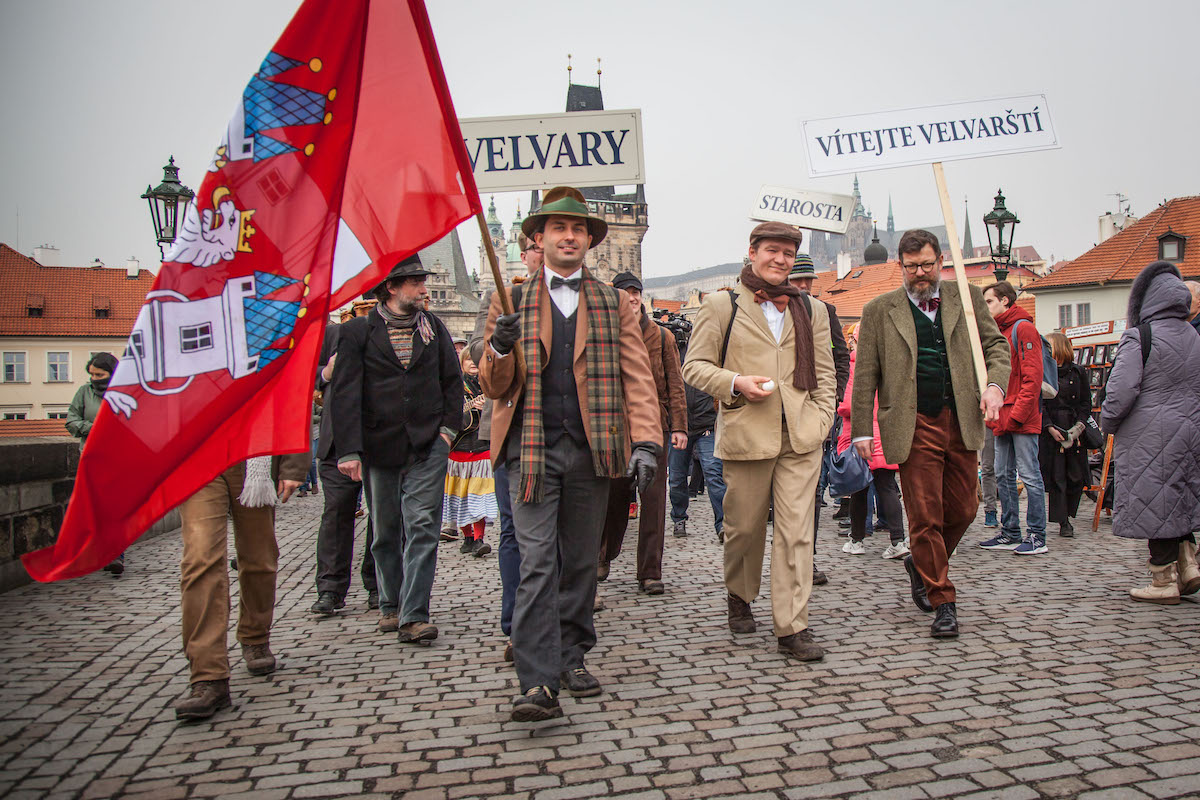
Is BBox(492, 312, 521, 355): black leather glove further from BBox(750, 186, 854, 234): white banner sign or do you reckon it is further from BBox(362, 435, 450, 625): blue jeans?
BBox(750, 186, 854, 234): white banner sign

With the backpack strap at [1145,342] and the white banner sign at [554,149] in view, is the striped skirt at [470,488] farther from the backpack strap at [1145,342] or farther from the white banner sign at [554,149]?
the backpack strap at [1145,342]

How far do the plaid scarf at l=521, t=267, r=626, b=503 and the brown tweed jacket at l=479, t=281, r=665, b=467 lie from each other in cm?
3

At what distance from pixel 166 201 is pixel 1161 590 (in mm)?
12756

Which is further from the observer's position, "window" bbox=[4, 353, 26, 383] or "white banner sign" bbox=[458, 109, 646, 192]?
"window" bbox=[4, 353, 26, 383]

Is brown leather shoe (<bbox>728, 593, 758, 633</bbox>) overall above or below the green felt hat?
below

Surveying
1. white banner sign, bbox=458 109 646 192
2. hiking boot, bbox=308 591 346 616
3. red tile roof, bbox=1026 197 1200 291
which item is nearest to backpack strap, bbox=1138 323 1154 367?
white banner sign, bbox=458 109 646 192

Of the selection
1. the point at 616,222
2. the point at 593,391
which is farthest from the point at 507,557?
the point at 616,222

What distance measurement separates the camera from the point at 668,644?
16.5ft

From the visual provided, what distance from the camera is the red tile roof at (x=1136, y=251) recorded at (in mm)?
44969

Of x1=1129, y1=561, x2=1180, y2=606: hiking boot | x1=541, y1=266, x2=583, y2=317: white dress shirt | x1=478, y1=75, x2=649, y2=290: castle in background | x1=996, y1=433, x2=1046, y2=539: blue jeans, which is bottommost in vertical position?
x1=1129, y1=561, x2=1180, y2=606: hiking boot

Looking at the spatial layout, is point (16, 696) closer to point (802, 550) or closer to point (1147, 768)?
point (802, 550)

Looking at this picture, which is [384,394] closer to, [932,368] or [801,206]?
[932,368]

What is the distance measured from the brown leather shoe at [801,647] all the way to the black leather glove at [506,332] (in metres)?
2.10

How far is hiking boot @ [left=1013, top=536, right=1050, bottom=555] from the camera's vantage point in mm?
7801
